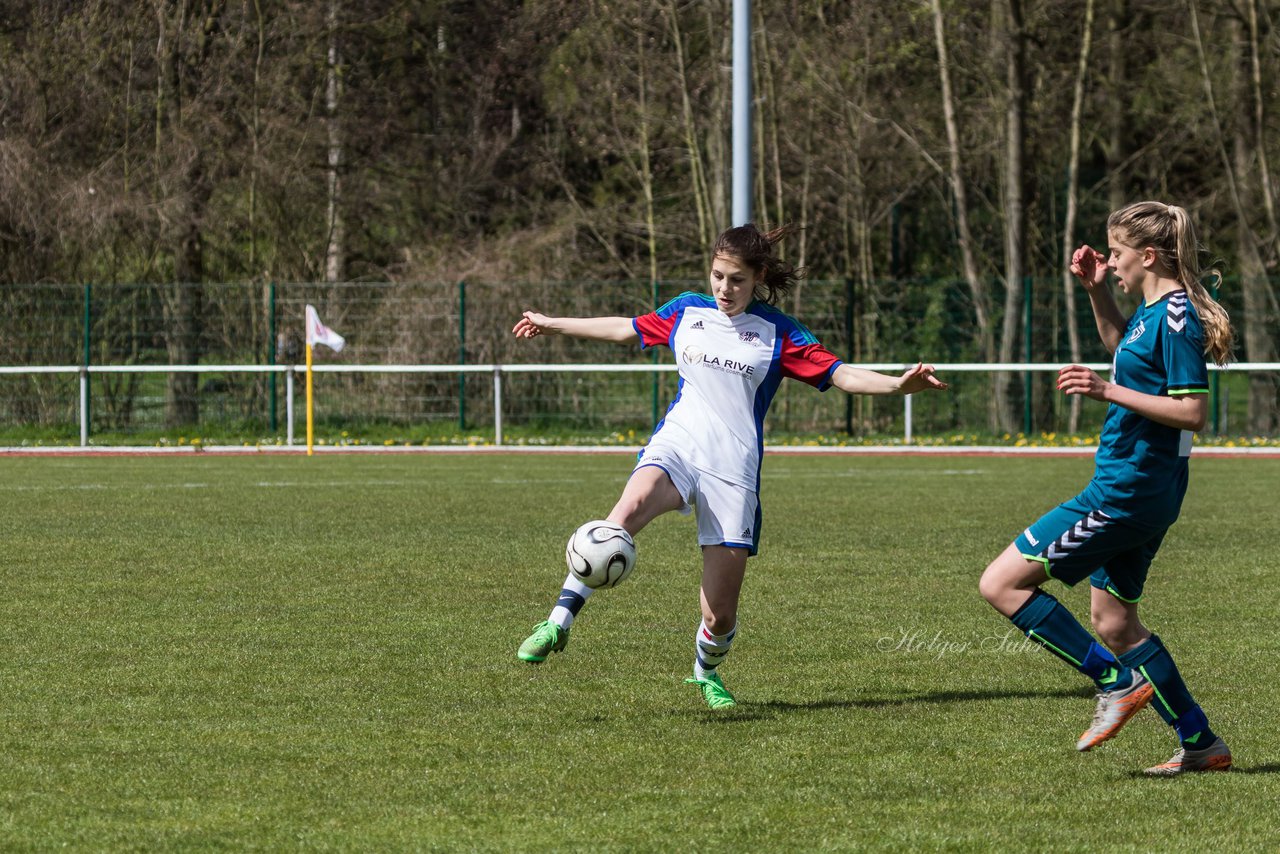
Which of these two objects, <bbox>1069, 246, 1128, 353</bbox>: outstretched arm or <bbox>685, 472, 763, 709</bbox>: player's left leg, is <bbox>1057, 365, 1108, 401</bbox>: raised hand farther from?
<bbox>685, 472, 763, 709</bbox>: player's left leg

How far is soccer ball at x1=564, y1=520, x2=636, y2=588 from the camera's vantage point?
628 centimetres

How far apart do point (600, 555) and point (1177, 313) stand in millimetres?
2121

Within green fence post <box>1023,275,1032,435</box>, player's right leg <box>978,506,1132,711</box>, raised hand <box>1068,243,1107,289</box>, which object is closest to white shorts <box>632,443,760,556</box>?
player's right leg <box>978,506,1132,711</box>

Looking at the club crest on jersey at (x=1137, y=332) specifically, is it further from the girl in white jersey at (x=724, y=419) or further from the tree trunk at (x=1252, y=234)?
the tree trunk at (x=1252, y=234)

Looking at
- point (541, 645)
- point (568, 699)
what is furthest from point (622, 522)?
point (568, 699)

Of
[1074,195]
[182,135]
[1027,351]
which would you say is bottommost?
[1027,351]

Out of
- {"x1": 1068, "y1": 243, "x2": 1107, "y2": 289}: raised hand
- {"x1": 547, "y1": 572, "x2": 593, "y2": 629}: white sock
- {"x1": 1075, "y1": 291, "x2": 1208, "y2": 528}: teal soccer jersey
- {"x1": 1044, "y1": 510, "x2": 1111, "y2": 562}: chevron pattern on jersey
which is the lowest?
{"x1": 547, "y1": 572, "x2": 593, "y2": 629}: white sock

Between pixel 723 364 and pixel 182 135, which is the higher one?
pixel 182 135

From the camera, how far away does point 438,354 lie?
27.1 m

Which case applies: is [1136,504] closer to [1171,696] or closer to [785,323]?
[1171,696]

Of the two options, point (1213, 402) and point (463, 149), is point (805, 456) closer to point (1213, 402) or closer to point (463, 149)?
point (1213, 402)

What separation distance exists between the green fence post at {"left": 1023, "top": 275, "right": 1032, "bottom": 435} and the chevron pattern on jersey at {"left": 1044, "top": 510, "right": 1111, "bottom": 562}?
20703 millimetres

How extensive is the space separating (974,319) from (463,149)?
1148cm

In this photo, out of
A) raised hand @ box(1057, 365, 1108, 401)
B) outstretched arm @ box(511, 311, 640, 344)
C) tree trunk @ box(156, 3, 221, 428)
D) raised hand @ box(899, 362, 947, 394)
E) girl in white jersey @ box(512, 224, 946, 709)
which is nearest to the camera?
raised hand @ box(1057, 365, 1108, 401)
